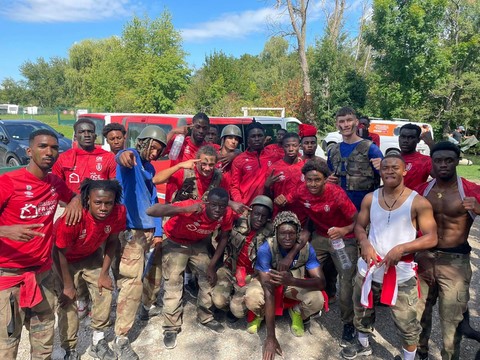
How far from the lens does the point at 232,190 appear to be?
15.1ft

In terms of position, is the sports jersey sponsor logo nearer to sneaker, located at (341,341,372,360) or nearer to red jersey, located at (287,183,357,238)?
red jersey, located at (287,183,357,238)

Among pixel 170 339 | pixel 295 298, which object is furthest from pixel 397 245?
pixel 170 339

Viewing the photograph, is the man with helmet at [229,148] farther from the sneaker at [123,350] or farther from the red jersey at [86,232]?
the sneaker at [123,350]

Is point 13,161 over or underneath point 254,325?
over

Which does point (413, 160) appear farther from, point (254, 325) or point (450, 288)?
point (254, 325)

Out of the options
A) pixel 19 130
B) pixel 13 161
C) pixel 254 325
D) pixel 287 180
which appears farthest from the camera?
pixel 19 130

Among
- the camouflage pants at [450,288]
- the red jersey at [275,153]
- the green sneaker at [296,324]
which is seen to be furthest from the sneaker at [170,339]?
the red jersey at [275,153]

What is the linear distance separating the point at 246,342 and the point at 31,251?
2.24 meters

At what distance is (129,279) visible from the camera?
11.2ft

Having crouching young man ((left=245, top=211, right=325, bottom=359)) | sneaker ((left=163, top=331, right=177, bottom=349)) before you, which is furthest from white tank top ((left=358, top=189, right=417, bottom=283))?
sneaker ((left=163, top=331, right=177, bottom=349))

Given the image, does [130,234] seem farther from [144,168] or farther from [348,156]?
[348,156]

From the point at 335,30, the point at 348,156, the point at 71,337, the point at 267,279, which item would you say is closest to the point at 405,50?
the point at 335,30

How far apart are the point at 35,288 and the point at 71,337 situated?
778 mm

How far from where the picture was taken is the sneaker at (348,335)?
356cm
